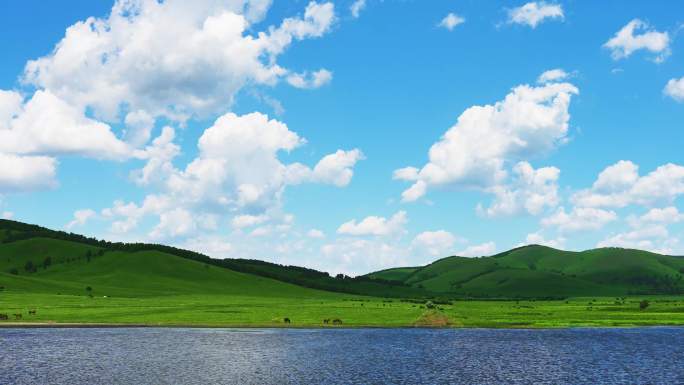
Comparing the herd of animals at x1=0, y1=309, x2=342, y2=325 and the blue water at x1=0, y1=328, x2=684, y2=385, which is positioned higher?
the herd of animals at x1=0, y1=309, x2=342, y2=325

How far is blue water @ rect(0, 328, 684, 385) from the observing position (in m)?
69.4

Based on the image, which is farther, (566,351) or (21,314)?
(21,314)

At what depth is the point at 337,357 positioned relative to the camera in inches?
3381

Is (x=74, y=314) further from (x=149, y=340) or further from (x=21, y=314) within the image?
(x=149, y=340)

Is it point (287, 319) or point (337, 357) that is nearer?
point (337, 357)

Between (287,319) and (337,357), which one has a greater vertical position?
(287,319)

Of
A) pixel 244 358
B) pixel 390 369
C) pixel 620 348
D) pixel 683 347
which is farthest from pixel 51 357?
pixel 683 347

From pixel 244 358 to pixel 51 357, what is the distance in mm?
22998

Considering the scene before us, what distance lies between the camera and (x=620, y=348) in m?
96.8

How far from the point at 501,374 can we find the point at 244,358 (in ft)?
104

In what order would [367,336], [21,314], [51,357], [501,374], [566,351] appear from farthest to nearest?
1. [21,314]
2. [367,336]
3. [566,351]
4. [51,357]
5. [501,374]

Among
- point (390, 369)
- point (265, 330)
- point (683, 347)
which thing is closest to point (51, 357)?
point (390, 369)

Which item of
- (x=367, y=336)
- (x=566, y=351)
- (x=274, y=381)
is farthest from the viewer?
(x=367, y=336)

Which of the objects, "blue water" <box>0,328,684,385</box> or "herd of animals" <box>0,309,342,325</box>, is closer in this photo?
"blue water" <box>0,328,684,385</box>
